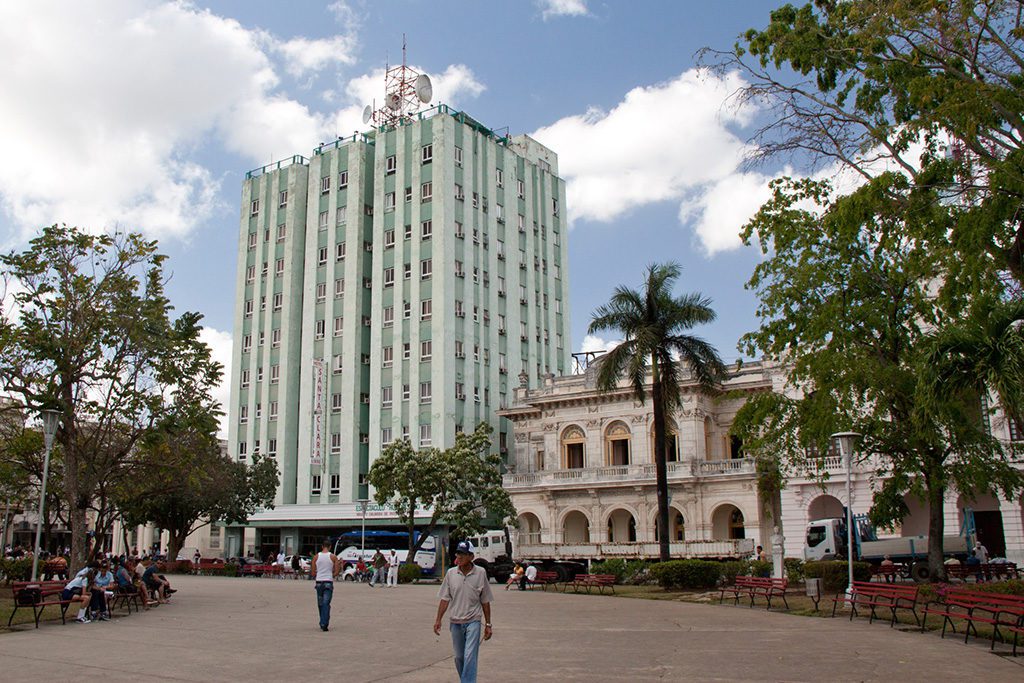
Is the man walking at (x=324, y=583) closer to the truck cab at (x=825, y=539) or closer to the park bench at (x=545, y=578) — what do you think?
the park bench at (x=545, y=578)

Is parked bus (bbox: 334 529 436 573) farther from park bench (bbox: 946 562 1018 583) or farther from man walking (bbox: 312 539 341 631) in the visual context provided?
man walking (bbox: 312 539 341 631)

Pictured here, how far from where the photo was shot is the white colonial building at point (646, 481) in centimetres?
4462

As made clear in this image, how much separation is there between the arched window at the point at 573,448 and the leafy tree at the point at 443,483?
6648 mm

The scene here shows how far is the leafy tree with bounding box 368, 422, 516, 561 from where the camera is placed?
4734 cm

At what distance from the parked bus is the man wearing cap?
41741 millimetres

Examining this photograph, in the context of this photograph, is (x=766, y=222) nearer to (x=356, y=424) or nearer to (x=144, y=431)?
(x=144, y=431)

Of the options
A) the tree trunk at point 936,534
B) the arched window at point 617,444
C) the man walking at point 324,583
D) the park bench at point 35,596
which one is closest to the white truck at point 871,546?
the tree trunk at point 936,534

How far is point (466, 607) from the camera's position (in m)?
10.1

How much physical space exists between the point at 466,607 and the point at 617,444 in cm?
4526

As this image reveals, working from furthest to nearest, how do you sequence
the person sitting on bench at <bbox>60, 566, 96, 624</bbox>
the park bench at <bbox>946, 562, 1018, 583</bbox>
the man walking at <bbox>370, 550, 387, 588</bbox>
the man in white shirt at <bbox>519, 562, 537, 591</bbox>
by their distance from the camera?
the man walking at <bbox>370, 550, 387, 588</bbox> < the man in white shirt at <bbox>519, 562, 537, 591</bbox> < the park bench at <bbox>946, 562, 1018, 583</bbox> < the person sitting on bench at <bbox>60, 566, 96, 624</bbox>

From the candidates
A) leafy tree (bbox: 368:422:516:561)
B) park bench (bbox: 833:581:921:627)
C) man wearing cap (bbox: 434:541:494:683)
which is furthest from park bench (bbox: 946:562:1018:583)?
man wearing cap (bbox: 434:541:494:683)

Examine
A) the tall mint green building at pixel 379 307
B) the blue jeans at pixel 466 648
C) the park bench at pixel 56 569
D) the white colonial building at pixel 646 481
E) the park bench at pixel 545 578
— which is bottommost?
the park bench at pixel 545 578

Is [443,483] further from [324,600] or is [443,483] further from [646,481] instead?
[324,600]

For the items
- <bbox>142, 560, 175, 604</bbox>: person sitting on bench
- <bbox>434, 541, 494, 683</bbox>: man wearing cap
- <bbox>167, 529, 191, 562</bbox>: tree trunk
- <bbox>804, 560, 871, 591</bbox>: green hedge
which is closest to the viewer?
<bbox>434, 541, 494, 683</bbox>: man wearing cap
